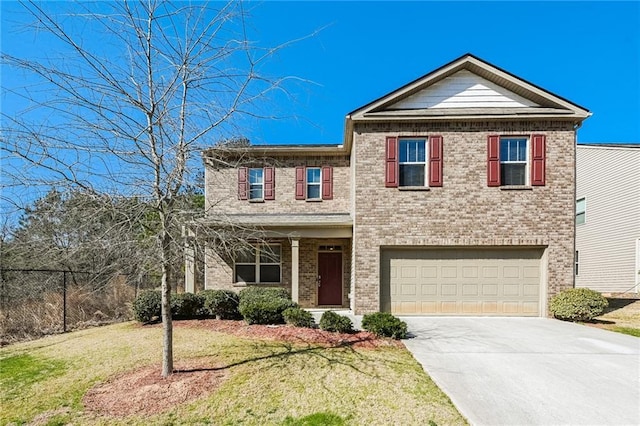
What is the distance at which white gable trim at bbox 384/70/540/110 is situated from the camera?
11234 millimetres

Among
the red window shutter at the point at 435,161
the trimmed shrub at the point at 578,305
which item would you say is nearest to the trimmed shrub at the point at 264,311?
the red window shutter at the point at 435,161

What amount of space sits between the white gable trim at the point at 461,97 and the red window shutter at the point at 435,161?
4.05 feet

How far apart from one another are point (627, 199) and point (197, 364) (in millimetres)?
19126

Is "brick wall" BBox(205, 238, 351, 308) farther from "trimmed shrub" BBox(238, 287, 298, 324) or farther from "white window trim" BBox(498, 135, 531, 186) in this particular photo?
A: "white window trim" BBox(498, 135, 531, 186)

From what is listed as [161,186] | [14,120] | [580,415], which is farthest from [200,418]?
[580,415]

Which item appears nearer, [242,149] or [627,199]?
[242,149]

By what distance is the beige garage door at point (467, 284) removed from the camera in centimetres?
1088

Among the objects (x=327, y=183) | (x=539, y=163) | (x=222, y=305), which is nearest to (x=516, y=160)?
(x=539, y=163)

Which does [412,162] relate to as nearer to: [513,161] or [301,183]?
[513,161]

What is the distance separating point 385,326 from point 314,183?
7.25m

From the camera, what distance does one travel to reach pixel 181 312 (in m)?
9.58

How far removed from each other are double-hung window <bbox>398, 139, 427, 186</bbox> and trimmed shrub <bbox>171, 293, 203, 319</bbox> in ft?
23.4

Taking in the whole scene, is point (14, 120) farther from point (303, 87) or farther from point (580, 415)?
point (580, 415)

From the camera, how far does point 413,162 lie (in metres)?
11.2
